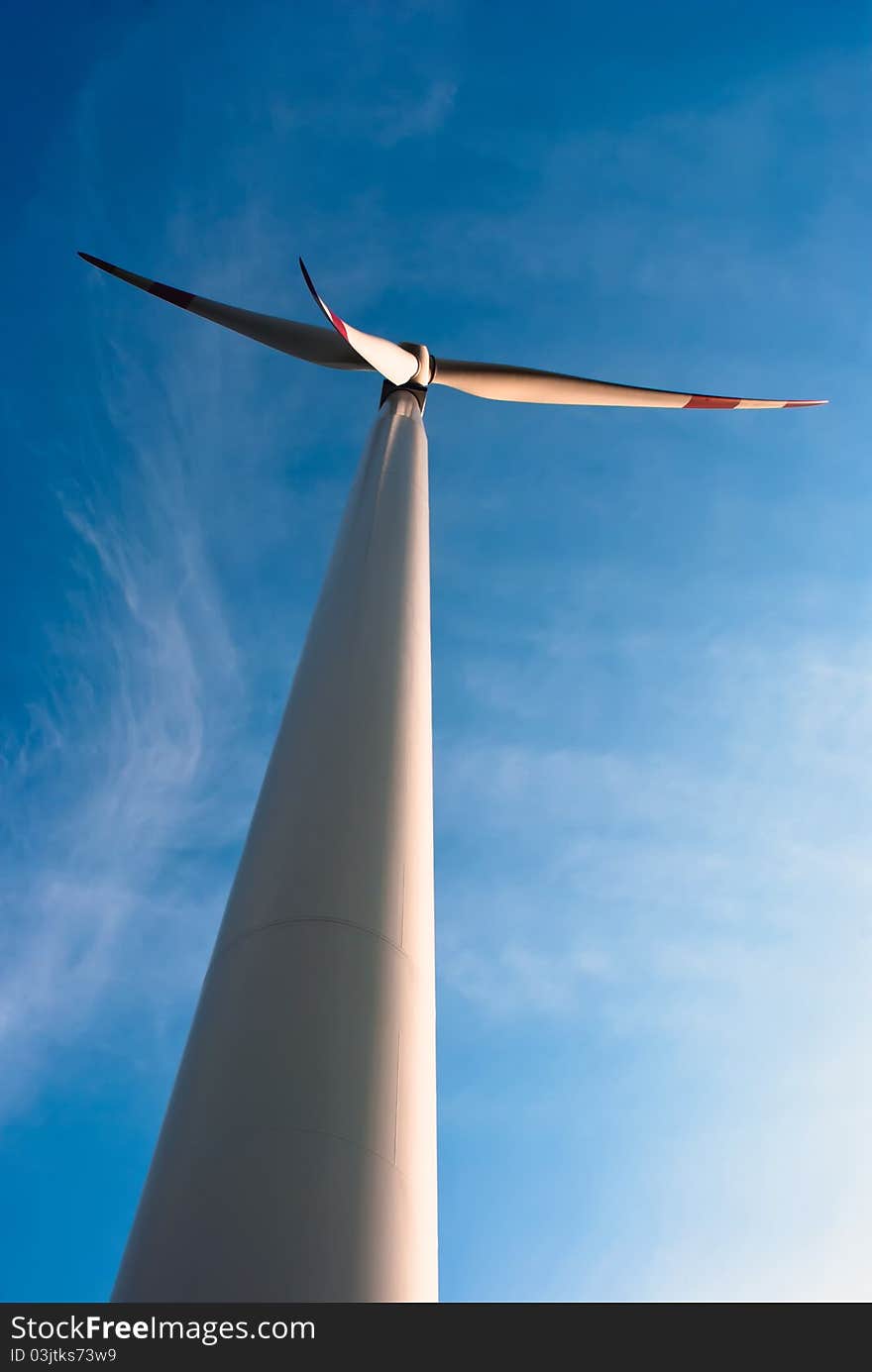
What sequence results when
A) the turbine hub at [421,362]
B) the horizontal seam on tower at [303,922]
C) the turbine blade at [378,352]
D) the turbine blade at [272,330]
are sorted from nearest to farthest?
the horizontal seam on tower at [303,922] < the turbine blade at [378,352] < the turbine hub at [421,362] < the turbine blade at [272,330]

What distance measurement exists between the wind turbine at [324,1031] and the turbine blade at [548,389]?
12.1 m

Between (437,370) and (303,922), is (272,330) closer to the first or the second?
(437,370)

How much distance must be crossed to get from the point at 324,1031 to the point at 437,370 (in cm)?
1710

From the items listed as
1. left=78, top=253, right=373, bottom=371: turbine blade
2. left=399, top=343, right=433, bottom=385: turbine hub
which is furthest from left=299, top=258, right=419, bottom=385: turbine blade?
left=78, top=253, right=373, bottom=371: turbine blade

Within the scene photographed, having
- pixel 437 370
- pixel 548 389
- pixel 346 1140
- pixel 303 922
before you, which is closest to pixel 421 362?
pixel 437 370

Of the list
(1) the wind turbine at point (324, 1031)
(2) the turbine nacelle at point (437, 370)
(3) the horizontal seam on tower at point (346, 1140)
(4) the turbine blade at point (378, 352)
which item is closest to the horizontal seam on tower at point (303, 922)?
(1) the wind turbine at point (324, 1031)

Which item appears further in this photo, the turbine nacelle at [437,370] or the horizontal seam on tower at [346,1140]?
the turbine nacelle at [437,370]

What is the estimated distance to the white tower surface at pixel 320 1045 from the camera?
216 inches

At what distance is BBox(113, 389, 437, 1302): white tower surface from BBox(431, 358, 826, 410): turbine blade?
43.2 feet

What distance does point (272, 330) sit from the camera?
854 inches

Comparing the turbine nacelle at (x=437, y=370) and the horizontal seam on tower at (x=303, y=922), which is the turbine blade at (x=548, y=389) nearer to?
the turbine nacelle at (x=437, y=370)
